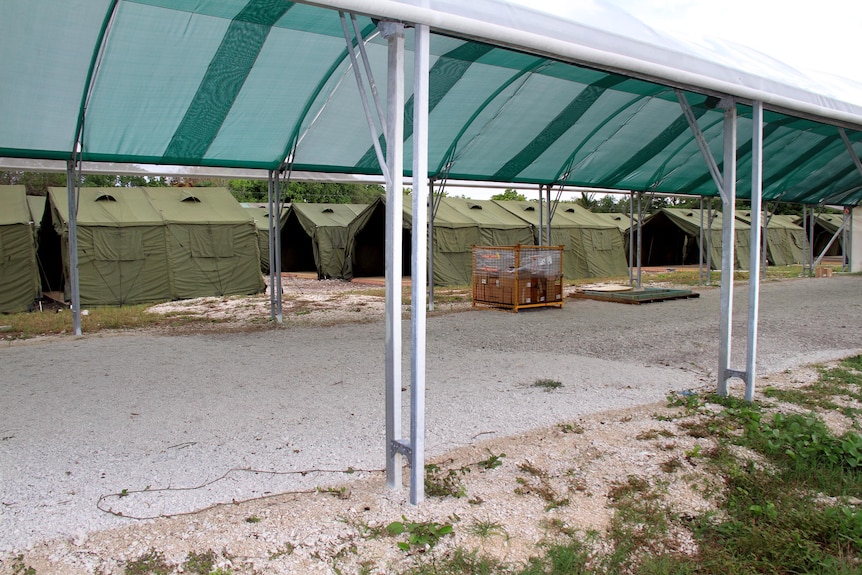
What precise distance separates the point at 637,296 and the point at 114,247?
422 inches

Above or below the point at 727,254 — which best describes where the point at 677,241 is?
above

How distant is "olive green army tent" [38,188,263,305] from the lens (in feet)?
43.1

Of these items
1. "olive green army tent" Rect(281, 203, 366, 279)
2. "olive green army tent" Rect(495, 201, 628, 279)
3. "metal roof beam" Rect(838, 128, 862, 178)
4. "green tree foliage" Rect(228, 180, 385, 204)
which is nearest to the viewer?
"metal roof beam" Rect(838, 128, 862, 178)

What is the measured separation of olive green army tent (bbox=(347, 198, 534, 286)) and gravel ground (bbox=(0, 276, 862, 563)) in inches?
280

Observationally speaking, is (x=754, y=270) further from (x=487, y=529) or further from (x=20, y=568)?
(x=20, y=568)

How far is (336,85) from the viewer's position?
28.4 ft

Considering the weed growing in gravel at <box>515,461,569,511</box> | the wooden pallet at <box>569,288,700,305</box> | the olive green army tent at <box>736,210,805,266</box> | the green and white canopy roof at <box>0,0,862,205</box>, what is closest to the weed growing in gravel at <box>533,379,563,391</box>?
the weed growing in gravel at <box>515,461,569,511</box>

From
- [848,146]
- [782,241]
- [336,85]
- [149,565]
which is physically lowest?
[149,565]

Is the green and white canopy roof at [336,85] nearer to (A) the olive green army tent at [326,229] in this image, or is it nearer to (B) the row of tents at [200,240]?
(B) the row of tents at [200,240]

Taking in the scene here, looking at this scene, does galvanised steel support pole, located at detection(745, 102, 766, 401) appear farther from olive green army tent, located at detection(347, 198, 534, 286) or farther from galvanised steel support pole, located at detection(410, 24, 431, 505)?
olive green army tent, located at detection(347, 198, 534, 286)

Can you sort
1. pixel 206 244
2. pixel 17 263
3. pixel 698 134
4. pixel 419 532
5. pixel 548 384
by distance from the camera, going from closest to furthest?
pixel 419 532
pixel 698 134
pixel 548 384
pixel 17 263
pixel 206 244

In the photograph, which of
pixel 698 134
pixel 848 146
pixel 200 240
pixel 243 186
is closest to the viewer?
pixel 698 134

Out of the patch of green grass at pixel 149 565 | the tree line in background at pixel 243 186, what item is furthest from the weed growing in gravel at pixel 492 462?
the tree line in background at pixel 243 186

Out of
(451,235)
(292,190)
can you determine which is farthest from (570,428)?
(292,190)
